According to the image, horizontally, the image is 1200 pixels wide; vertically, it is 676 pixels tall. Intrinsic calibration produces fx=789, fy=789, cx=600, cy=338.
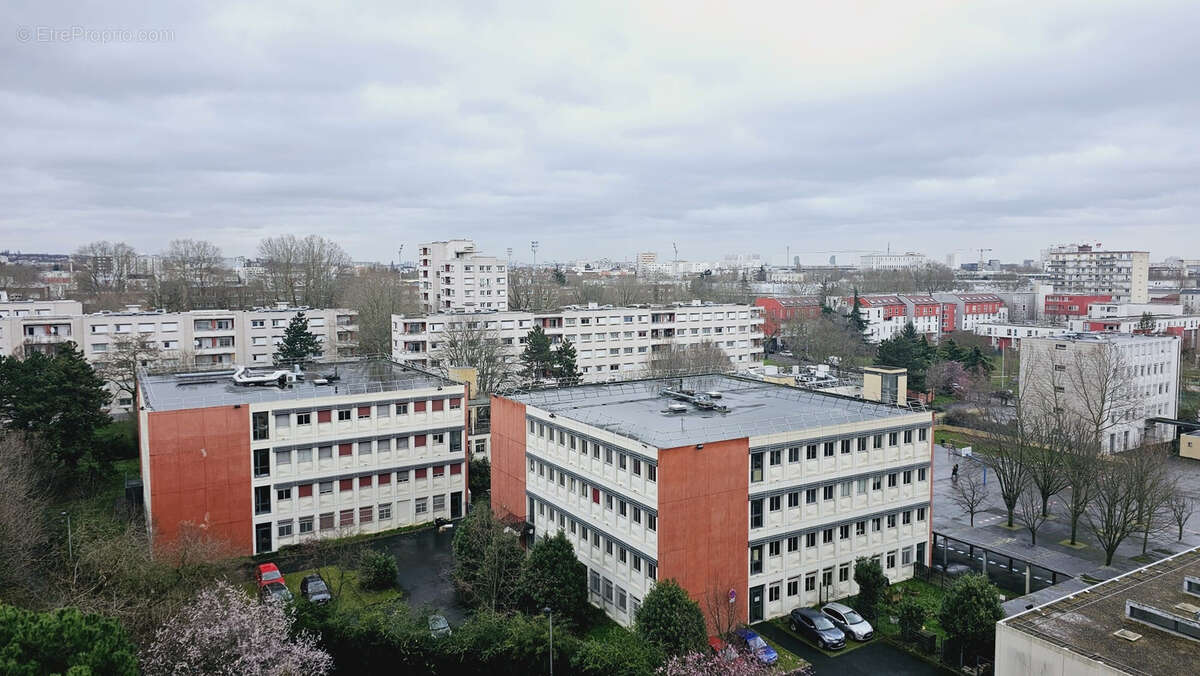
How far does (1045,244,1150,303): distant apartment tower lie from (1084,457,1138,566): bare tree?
3845 inches

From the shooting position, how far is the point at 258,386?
35.7 m

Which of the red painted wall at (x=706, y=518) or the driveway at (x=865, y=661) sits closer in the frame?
the driveway at (x=865, y=661)

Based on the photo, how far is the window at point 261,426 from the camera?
104 feet

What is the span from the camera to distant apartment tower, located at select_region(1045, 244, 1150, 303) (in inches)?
4478

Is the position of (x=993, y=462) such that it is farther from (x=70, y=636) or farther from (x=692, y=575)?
(x=70, y=636)

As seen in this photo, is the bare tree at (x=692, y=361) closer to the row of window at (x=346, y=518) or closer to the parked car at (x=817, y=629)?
the row of window at (x=346, y=518)

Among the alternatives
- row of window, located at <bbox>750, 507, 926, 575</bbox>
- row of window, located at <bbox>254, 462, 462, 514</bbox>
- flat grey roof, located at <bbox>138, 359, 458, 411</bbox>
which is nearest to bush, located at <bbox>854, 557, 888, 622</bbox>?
row of window, located at <bbox>750, 507, 926, 575</bbox>

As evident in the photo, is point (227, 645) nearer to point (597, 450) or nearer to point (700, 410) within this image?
point (597, 450)

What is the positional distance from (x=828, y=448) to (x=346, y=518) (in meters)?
20.4

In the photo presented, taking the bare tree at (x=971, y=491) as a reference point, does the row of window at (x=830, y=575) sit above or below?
above

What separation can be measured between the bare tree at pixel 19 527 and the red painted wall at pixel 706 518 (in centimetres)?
1814

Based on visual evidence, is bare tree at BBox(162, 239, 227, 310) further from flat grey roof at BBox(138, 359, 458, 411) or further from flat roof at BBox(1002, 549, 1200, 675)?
flat roof at BBox(1002, 549, 1200, 675)

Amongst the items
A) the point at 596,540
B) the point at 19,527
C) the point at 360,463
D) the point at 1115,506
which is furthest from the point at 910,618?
the point at 19,527

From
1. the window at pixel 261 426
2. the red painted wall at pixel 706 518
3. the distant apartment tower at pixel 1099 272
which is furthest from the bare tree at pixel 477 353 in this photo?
the distant apartment tower at pixel 1099 272
